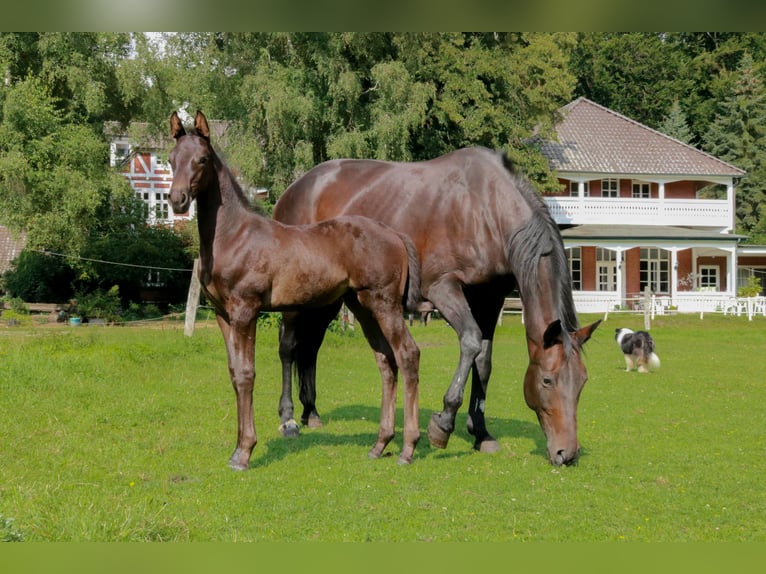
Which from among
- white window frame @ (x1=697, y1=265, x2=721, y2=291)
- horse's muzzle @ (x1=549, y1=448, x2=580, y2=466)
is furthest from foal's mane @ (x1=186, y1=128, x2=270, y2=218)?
white window frame @ (x1=697, y1=265, x2=721, y2=291)

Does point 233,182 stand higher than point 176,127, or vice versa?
point 176,127

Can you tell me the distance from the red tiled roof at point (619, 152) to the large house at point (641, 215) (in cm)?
5

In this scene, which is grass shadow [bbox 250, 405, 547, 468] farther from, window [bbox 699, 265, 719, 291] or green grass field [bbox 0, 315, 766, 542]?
window [bbox 699, 265, 719, 291]

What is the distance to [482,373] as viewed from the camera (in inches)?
320

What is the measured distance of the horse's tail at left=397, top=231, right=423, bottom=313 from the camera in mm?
7234

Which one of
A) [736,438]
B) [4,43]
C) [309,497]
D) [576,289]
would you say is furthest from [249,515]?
[576,289]

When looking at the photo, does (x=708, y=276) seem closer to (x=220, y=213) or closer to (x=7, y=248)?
(x=7, y=248)

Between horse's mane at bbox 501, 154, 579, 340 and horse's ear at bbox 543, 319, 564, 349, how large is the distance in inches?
3.5

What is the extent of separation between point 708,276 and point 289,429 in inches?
1558

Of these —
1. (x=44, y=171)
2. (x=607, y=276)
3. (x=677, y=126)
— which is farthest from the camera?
(x=677, y=126)

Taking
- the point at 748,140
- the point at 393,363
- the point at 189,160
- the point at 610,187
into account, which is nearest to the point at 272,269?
the point at 189,160

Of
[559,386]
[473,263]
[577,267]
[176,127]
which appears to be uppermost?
[176,127]

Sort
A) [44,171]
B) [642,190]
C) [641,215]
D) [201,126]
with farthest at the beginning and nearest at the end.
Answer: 1. [642,190]
2. [641,215]
3. [44,171]
4. [201,126]

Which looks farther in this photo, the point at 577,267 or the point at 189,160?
the point at 577,267
